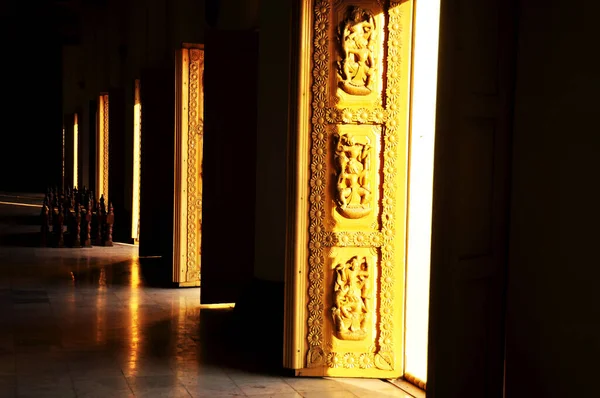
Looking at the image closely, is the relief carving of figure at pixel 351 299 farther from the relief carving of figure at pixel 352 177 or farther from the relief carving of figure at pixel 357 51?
the relief carving of figure at pixel 357 51

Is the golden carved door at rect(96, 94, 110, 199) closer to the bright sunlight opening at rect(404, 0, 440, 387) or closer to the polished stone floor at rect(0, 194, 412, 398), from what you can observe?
the polished stone floor at rect(0, 194, 412, 398)

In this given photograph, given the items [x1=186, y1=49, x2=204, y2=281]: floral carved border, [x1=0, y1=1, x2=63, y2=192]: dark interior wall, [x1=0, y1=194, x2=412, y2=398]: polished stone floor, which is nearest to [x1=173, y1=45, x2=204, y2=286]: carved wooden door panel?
[x1=186, y1=49, x2=204, y2=281]: floral carved border

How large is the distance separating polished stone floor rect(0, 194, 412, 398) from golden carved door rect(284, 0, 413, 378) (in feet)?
0.81

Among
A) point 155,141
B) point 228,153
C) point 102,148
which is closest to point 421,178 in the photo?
point 228,153

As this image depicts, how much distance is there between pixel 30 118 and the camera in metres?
24.5

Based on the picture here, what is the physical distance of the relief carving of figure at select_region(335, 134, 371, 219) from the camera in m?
5.11

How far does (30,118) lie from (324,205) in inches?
832

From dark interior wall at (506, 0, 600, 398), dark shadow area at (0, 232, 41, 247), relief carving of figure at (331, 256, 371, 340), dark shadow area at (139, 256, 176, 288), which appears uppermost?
dark interior wall at (506, 0, 600, 398)

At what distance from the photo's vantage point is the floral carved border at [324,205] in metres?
5.09

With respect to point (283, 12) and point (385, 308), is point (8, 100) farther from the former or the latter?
point (385, 308)

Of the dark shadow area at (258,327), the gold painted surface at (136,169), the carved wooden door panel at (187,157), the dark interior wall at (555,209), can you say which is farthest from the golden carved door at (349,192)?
the gold painted surface at (136,169)

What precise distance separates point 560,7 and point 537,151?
0.65m

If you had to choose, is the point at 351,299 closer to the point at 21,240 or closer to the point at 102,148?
the point at 21,240

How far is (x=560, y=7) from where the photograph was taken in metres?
3.64
